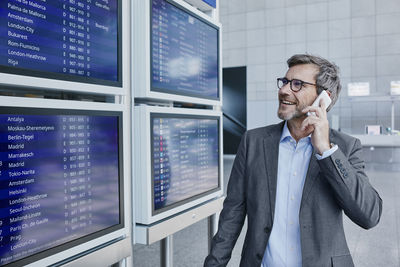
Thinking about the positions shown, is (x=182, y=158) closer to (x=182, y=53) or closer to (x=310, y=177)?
→ (x=182, y=53)

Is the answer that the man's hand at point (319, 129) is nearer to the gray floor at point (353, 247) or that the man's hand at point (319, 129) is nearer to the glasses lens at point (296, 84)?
the glasses lens at point (296, 84)

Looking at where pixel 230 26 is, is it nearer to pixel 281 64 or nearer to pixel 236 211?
pixel 281 64

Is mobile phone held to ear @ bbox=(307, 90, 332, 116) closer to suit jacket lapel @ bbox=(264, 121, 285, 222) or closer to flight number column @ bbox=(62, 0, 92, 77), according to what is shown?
suit jacket lapel @ bbox=(264, 121, 285, 222)

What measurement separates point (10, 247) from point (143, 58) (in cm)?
97

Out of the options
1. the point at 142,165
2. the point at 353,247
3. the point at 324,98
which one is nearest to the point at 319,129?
the point at 324,98

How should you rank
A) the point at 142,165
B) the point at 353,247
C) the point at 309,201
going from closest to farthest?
the point at 309,201
the point at 142,165
the point at 353,247

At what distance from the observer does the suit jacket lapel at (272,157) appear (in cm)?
153

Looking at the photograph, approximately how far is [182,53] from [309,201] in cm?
108

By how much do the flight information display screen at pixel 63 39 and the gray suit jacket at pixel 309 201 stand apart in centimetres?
71

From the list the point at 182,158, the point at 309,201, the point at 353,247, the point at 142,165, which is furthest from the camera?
the point at 353,247

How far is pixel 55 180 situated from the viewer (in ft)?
4.07

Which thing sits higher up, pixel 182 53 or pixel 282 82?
pixel 182 53

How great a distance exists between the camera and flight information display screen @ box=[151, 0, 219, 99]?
1794 millimetres

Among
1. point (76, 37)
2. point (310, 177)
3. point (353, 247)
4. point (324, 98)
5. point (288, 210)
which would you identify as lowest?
point (353, 247)
